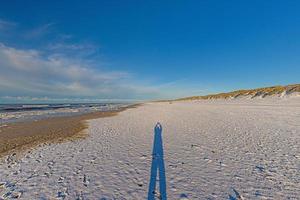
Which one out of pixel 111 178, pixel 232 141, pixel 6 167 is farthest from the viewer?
pixel 232 141

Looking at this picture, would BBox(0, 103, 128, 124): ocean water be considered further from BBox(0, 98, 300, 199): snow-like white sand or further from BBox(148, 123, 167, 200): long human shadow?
BBox(148, 123, 167, 200): long human shadow

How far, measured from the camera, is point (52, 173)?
6348mm

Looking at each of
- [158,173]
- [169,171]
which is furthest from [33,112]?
[169,171]

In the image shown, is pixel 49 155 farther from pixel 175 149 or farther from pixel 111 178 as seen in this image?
pixel 175 149

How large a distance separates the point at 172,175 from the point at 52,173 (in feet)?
14.4

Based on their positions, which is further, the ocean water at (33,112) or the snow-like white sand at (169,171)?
the ocean water at (33,112)

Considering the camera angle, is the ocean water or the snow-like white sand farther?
the ocean water

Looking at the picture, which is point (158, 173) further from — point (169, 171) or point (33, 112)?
point (33, 112)

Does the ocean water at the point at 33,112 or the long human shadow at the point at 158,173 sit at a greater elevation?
the long human shadow at the point at 158,173

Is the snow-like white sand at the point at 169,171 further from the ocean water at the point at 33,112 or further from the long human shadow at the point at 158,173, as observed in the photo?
the ocean water at the point at 33,112

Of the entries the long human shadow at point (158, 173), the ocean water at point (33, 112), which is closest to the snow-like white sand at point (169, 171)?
the long human shadow at point (158, 173)

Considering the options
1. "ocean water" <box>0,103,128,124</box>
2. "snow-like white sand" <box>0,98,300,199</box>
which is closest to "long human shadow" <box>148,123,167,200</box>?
"snow-like white sand" <box>0,98,300,199</box>

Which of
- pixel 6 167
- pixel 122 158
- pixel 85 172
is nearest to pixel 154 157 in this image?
pixel 122 158

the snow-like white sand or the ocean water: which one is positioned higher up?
the snow-like white sand
